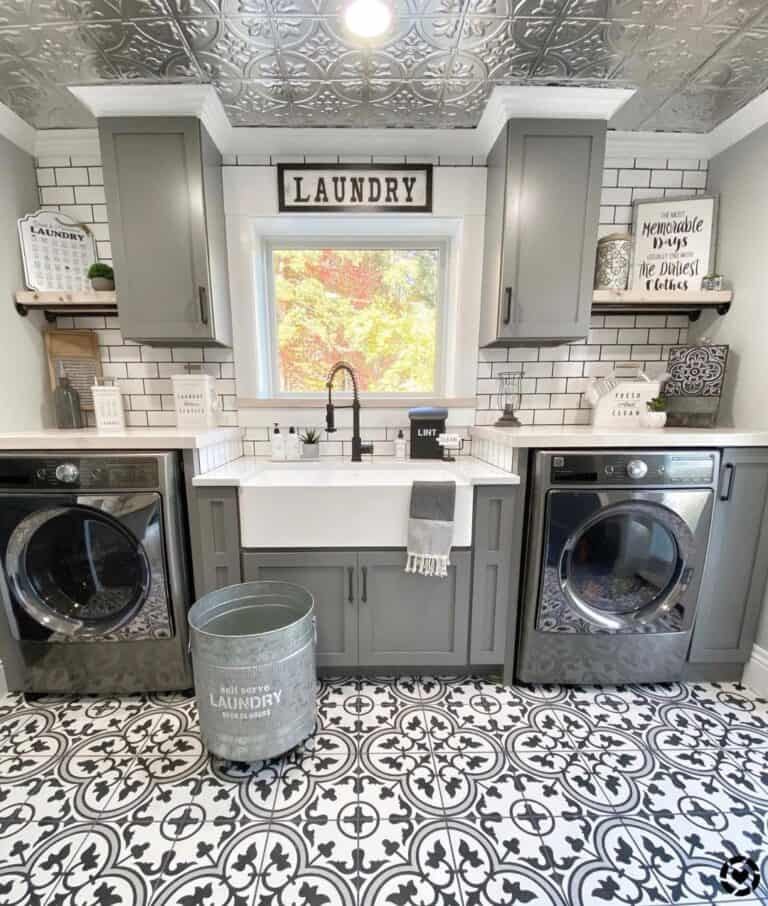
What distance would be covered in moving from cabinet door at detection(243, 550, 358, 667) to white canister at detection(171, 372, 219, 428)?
2.53ft

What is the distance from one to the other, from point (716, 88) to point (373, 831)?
2897 mm

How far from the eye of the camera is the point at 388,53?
1283 millimetres

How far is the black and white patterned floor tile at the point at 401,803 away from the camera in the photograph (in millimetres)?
950

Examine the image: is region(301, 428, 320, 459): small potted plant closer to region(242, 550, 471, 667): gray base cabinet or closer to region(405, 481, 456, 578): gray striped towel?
region(242, 550, 471, 667): gray base cabinet

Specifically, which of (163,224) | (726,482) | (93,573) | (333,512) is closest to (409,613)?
(333,512)

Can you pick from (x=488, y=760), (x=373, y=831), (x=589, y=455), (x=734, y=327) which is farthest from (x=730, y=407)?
(x=373, y=831)

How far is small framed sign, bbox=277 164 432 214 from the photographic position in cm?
180

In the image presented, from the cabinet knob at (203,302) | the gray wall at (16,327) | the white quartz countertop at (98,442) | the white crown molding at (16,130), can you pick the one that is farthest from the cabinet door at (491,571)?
the white crown molding at (16,130)

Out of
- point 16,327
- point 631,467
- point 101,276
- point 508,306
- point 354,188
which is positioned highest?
point 354,188

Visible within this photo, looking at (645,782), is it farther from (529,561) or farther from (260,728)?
(260,728)

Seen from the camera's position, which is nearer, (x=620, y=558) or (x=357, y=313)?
(x=620, y=558)

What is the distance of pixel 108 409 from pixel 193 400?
367mm

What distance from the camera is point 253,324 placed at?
1902 millimetres

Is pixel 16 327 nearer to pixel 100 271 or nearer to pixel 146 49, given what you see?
pixel 100 271
